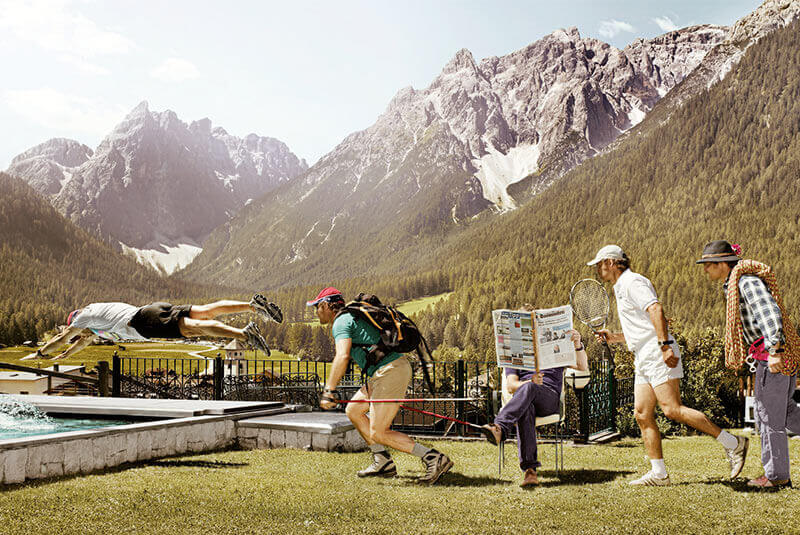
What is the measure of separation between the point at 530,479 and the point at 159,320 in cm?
525

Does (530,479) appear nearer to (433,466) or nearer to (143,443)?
(433,466)

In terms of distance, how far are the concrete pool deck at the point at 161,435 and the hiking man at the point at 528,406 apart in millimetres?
3453

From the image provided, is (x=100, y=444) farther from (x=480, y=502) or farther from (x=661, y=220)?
(x=661, y=220)

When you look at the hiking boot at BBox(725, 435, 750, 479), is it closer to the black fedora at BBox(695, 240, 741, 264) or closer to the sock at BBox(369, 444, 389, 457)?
the black fedora at BBox(695, 240, 741, 264)

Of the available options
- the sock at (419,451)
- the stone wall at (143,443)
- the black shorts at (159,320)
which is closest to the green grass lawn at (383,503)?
the stone wall at (143,443)

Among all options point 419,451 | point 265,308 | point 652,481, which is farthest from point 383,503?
point 265,308

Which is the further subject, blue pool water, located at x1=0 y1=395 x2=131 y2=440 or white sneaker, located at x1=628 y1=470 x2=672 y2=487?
blue pool water, located at x1=0 y1=395 x2=131 y2=440

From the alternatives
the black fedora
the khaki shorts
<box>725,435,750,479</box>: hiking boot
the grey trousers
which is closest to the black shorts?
the khaki shorts

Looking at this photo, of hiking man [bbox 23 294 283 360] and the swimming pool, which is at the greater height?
hiking man [bbox 23 294 283 360]

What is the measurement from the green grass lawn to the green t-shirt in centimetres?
139

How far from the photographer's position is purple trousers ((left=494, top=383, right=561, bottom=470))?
23.3 ft

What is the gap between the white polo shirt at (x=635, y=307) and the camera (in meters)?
6.66

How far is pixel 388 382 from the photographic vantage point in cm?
728

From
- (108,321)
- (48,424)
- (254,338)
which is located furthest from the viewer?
(48,424)
